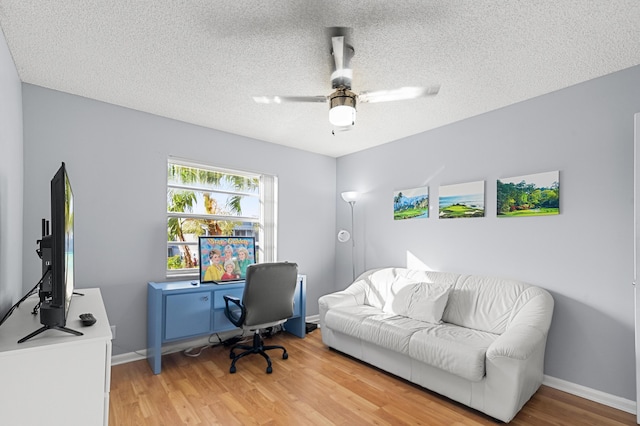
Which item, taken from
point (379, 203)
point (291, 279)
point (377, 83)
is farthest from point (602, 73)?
point (291, 279)

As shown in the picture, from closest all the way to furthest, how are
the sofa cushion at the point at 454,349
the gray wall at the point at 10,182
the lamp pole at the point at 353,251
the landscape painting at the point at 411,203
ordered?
the gray wall at the point at 10,182, the sofa cushion at the point at 454,349, the landscape painting at the point at 411,203, the lamp pole at the point at 353,251

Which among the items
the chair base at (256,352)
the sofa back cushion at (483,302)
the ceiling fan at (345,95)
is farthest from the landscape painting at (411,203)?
the chair base at (256,352)

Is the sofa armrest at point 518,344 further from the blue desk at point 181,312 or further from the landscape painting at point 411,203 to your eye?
the blue desk at point 181,312

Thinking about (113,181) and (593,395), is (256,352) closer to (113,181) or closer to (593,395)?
(113,181)

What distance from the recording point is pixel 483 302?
3.05 metres

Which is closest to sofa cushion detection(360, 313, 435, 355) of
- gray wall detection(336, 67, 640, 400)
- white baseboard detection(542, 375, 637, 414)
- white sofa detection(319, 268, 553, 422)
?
white sofa detection(319, 268, 553, 422)

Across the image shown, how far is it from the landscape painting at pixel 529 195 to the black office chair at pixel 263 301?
2132mm

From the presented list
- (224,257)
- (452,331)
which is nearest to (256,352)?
(224,257)

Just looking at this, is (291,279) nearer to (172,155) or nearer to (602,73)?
(172,155)

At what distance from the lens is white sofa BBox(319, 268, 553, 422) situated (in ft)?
7.52

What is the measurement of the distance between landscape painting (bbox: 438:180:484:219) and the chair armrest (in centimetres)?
235

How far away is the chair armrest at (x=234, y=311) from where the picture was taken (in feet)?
10.2

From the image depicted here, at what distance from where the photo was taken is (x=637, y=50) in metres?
2.24

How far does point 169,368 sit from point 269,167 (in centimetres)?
254
